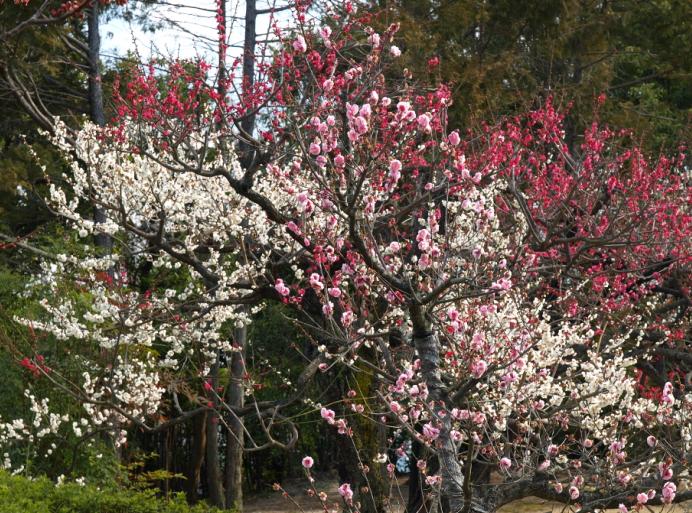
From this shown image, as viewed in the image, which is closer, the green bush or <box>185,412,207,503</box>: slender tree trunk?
the green bush

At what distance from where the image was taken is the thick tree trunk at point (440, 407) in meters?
4.89

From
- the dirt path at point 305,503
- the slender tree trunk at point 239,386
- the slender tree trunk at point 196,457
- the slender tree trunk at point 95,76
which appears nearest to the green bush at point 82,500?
the slender tree trunk at point 239,386

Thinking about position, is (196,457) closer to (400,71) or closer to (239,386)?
(239,386)

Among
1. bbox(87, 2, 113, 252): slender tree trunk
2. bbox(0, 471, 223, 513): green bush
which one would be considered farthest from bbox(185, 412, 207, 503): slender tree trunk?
bbox(0, 471, 223, 513): green bush

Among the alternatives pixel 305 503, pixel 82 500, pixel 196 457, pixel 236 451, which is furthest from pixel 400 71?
pixel 305 503

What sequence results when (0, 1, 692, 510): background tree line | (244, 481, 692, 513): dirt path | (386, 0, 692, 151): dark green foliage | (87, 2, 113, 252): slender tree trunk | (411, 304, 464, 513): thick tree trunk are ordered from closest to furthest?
(411, 304, 464, 513): thick tree trunk → (0, 1, 692, 510): background tree line → (386, 0, 692, 151): dark green foliage → (244, 481, 692, 513): dirt path → (87, 2, 113, 252): slender tree trunk

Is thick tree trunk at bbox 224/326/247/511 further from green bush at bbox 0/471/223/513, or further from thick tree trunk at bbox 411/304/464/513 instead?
thick tree trunk at bbox 411/304/464/513

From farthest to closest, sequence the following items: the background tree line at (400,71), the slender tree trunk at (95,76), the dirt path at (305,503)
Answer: the slender tree trunk at (95,76) < the dirt path at (305,503) < the background tree line at (400,71)

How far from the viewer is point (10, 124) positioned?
17.4 m

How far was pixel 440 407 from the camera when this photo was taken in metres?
5.02

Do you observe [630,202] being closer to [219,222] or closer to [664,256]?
[664,256]

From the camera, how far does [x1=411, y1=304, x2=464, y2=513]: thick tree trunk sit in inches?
193

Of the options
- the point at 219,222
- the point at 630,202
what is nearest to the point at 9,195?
the point at 219,222

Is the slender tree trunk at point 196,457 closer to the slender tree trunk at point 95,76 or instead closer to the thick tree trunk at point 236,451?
the thick tree trunk at point 236,451
